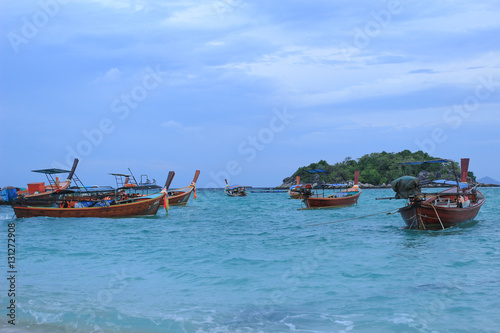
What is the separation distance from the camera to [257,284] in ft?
36.9

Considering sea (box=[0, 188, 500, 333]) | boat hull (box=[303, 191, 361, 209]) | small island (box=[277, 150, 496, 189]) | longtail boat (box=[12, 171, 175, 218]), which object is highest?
small island (box=[277, 150, 496, 189])

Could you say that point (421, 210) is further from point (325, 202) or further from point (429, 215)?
point (325, 202)

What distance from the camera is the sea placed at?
8227mm

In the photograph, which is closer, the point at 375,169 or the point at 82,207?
the point at 82,207

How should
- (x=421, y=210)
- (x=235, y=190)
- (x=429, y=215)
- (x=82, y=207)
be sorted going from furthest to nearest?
(x=235, y=190) < (x=82, y=207) < (x=429, y=215) < (x=421, y=210)

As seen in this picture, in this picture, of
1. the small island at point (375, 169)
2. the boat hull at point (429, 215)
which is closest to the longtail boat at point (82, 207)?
the boat hull at point (429, 215)

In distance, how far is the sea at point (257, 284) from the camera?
8.23 metres

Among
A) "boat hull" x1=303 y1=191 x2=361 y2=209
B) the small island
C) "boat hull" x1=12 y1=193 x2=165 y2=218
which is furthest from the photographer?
the small island

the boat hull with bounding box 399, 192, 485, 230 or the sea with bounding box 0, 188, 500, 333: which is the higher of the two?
the boat hull with bounding box 399, 192, 485, 230

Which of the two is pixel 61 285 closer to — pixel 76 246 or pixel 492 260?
pixel 76 246

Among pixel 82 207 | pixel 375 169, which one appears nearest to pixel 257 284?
pixel 82 207

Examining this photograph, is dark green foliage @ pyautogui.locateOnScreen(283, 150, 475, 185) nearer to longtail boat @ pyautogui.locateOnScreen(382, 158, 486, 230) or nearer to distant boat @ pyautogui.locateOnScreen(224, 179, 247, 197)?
distant boat @ pyautogui.locateOnScreen(224, 179, 247, 197)

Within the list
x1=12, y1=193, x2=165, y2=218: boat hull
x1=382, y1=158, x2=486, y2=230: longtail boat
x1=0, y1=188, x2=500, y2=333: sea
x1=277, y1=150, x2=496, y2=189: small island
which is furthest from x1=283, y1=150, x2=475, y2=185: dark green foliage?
x1=0, y1=188, x2=500, y2=333: sea

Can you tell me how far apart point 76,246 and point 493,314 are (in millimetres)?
15642
